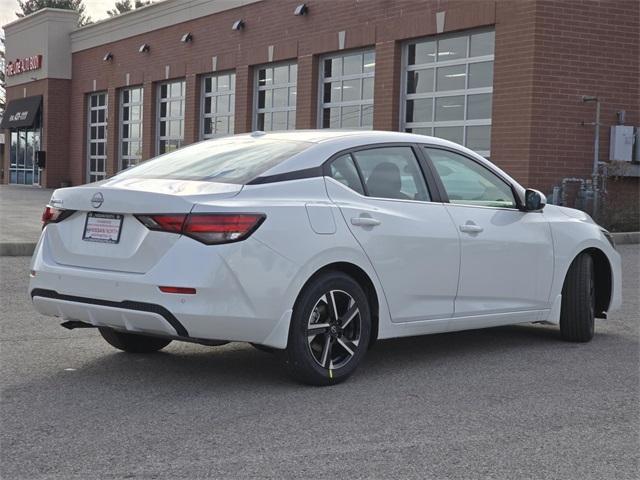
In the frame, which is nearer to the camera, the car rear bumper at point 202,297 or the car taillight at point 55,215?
the car rear bumper at point 202,297

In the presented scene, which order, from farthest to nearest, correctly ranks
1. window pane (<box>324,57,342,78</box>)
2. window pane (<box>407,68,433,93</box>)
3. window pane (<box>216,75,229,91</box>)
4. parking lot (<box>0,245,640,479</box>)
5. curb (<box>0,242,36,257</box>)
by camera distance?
window pane (<box>216,75,229,91</box>) → window pane (<box>324,57,342,78</box>) → window pane (<box>407,68,433,93</box>) → curb (<box>0,242,36,257</box>) → parking lot (<box>0,245,640,479</box>)

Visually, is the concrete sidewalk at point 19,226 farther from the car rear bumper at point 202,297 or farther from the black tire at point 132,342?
the car rear bumper at point 202,297

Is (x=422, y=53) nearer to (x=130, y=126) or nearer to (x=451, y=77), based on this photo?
(x=451, y=77)

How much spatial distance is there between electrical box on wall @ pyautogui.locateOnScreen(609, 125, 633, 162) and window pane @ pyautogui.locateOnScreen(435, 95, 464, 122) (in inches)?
118

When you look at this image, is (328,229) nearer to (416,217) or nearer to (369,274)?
(369,274)

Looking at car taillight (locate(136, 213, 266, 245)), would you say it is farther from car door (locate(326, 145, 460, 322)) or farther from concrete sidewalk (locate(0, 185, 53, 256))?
concrete sidewalk (locate(0, 185, 53, 256))

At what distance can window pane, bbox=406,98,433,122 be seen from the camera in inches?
810

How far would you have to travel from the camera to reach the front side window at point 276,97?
2500 cm

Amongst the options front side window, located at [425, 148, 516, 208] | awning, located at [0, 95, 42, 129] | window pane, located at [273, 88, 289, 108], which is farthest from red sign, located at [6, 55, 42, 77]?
front side window, located at [425, 148, 516, 208]

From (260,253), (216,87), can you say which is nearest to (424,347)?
(260,253)

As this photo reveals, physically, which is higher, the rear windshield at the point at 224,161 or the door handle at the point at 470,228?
the rear windshield at the point at 224,161

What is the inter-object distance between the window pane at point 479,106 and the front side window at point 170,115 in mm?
13020

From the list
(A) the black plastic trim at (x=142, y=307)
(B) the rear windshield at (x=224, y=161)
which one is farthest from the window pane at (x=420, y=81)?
(A) the black plastic trim at (x=142, y=307)

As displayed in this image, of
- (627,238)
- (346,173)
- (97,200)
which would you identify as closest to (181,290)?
(97,200)
